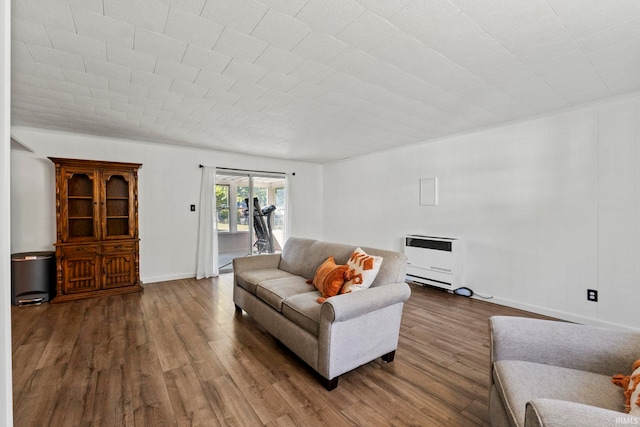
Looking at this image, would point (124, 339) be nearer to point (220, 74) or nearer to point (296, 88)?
point (220, 74)

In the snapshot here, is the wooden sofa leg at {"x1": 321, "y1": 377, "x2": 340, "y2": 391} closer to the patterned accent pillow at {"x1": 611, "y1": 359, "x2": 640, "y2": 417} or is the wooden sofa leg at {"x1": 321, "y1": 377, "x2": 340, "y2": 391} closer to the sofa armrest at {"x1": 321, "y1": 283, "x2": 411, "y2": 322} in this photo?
the sofa armrest at {"x1": 321, "y1": 283, "x2": 411, "y2": 322}

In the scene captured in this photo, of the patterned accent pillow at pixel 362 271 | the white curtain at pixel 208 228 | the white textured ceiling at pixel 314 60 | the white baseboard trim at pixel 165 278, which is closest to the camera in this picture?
the white textured ceiling at pixel 314 60

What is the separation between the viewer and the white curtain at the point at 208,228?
5.12 meters

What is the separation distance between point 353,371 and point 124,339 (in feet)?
7.20

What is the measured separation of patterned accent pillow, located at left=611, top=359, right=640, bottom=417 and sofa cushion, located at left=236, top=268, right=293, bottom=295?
2602 millimetres

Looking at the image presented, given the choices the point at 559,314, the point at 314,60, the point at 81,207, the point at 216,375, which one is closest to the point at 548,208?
the point at 559,314

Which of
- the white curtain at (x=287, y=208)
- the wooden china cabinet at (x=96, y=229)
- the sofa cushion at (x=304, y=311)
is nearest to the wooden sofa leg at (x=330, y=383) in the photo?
the sofa cushion at (x=304, y=311)

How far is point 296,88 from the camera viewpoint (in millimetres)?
2607

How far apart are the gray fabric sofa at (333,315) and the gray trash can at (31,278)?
2.82m

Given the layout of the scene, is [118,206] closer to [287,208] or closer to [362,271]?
[287,208]

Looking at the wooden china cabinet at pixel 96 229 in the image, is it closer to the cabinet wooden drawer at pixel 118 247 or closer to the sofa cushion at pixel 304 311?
the cabinet wooden drawer at pixel 118 247

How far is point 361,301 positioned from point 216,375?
4.11 feet

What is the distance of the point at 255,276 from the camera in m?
3.13

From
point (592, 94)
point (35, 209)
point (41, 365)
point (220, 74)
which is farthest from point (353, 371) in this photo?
point (35, 209)
